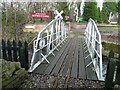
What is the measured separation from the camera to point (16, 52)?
5.18 feet

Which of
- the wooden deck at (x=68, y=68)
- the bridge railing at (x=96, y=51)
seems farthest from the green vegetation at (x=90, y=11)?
the wooden deck at (x=68, y=68)

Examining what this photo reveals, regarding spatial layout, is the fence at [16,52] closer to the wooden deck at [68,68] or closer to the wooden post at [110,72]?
the wooden deck at [68,68]

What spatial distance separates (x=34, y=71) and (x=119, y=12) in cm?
75

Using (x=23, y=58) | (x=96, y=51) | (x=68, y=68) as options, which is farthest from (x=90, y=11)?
(x=23, y=58)

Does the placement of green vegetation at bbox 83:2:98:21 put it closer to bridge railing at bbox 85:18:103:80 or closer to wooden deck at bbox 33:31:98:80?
bridge railing at bbox 85:18:103:80

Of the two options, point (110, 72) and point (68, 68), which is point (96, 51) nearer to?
point (68, 68)

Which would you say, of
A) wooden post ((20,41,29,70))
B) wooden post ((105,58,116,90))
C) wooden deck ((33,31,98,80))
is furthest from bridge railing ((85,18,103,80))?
wooden post ((20,41,29,70))

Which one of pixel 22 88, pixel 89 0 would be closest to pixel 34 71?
pixel 22 88

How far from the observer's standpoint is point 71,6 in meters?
1.76

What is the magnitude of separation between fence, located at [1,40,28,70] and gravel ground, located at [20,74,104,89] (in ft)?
0.54

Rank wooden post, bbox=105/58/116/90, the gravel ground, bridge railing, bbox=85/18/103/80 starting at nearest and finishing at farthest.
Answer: wooden post, bbox=105/58/116/90 → the gravel ground → bridge railing, bbox=85/18/103/80

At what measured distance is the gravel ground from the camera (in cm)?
123

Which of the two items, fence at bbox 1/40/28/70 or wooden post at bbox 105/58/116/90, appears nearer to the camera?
wooden post at bbox 105/58/116/90

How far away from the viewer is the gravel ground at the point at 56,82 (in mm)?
1228
